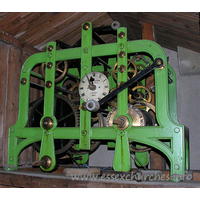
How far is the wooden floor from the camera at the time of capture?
2668 millimetres

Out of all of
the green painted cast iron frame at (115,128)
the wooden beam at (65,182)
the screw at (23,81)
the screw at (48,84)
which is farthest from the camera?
the screw at (23,81)

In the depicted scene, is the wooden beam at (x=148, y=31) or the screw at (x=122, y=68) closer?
the screw at (x=122, y=68)

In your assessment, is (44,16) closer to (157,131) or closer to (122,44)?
(122,44)

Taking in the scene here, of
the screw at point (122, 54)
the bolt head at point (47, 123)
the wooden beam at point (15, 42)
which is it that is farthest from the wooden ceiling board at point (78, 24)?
the bolt head at point (47, 123)

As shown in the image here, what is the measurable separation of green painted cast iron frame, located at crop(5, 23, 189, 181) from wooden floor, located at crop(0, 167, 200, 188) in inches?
6.8

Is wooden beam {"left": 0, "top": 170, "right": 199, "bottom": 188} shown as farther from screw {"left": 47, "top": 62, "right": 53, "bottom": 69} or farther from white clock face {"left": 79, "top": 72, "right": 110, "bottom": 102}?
screw {"left": 47, "top": 62, "right": 53, "bottom": 69}

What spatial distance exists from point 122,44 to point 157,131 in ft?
3.60

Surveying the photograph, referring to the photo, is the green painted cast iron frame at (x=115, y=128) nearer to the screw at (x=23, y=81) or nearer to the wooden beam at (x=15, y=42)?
the screw at (x=23, y=81)

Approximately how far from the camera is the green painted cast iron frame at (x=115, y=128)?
2.92 m

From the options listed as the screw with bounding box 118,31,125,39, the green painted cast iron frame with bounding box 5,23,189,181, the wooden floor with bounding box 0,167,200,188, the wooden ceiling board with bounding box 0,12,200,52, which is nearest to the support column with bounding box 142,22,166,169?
the wooden ceiling board with bounding box 0,12,200,52

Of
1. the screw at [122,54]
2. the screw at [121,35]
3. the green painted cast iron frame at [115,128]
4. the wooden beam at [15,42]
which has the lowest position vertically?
the green painted cast iron frame at [115,128]

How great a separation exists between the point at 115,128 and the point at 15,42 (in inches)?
78.4

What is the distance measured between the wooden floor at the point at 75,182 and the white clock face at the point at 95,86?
2.94ft

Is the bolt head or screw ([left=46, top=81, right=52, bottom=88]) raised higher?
screw ([left=46, top=81, right=52, bottom=88])
